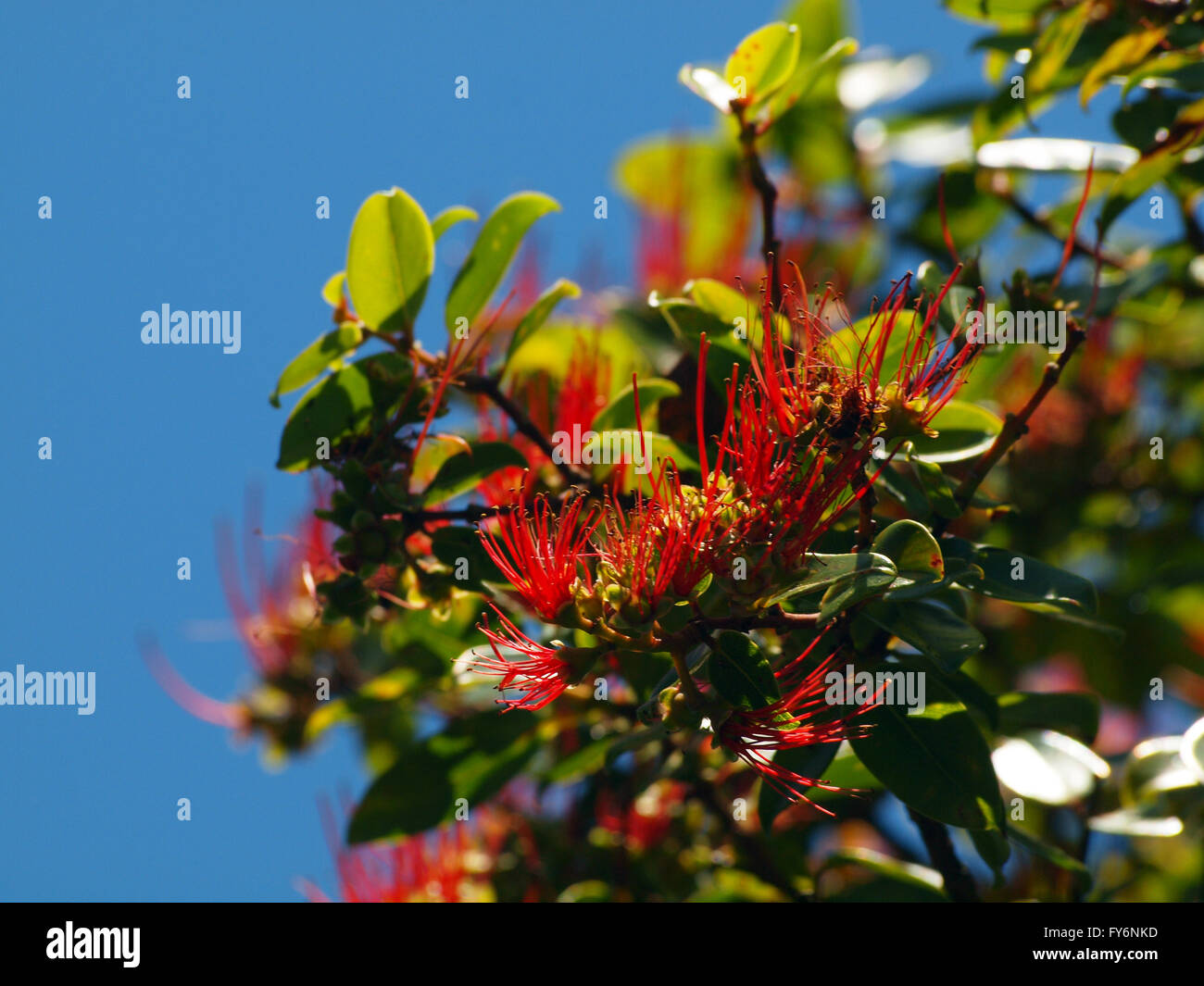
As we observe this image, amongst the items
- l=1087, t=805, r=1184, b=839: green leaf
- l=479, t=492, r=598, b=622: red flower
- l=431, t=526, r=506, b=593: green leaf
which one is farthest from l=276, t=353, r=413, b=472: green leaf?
l=1087, t=805, r=1184, b=839: green leaf

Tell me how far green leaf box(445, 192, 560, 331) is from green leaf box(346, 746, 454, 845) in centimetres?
74

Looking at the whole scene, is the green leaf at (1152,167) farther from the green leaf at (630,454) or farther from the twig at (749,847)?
the twig at (749,847)

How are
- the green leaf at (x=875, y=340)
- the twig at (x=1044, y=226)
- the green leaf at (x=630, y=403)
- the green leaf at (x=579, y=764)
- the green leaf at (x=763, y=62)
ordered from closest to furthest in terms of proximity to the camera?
the green leaf at (x=875, y=340)
the green leaf at (x=630, y=403)
the green leaf at (x=763, y=62)
the green leaf at (x=579, y=764)
the twig at (x=1044, y=226)

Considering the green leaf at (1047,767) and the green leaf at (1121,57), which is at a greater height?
the green leaf at (1121,57)

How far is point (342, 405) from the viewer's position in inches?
62.9

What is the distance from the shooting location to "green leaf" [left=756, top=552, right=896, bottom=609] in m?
1.14

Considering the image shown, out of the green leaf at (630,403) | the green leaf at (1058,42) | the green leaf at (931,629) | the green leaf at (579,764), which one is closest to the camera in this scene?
the green leaf at (931,629)

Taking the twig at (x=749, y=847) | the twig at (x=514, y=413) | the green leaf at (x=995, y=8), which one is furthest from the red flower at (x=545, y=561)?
the green leaf at (x=995, y=8)

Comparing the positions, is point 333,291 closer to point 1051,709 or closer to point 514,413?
point 514,413

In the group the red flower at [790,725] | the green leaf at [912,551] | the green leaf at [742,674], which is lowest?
the red flower at [790,725]

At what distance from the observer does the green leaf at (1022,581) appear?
130 cm

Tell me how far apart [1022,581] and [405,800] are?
41.7 inches

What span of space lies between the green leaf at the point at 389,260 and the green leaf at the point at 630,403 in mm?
313
